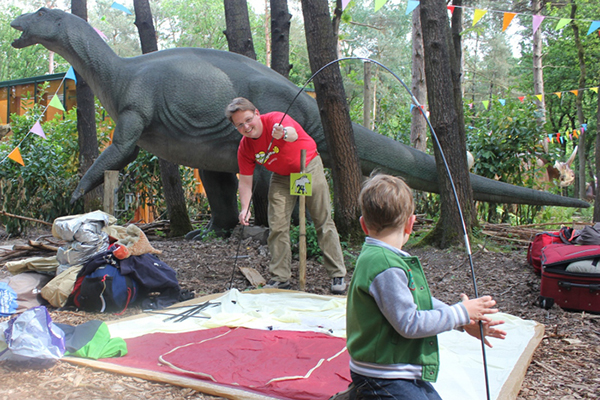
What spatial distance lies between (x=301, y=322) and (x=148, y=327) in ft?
2.97

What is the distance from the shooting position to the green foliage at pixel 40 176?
7648mm

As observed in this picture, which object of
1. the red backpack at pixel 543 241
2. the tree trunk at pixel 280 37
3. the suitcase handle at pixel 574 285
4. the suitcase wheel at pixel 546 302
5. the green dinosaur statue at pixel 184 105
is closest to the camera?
the suitcase handle at pixel 574 285

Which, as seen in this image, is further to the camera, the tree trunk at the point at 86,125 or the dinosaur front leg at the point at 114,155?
the tree trunk at the point at 86,125

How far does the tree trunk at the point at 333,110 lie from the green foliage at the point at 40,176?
15.5ft

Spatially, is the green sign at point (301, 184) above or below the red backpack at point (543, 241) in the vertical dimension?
above

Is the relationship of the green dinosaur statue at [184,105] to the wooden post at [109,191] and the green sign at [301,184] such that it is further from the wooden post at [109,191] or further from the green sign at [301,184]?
the green sign at [301,184]

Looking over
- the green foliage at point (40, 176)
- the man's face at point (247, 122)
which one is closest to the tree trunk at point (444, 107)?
the man's face at point (247, 122)

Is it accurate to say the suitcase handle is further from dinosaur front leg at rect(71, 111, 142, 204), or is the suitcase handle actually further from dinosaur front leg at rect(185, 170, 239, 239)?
dinosaur front leg at rect(71, 111, 142, 204)

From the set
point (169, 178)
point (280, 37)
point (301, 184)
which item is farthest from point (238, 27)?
point (301, 184)

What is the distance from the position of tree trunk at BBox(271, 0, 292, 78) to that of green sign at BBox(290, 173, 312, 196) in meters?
3.39

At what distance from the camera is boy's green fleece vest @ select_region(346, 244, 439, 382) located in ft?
4.59

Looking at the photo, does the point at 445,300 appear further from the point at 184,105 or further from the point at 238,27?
the point at 238,27

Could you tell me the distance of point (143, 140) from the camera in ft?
17.0

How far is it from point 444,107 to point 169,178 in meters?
3.81
